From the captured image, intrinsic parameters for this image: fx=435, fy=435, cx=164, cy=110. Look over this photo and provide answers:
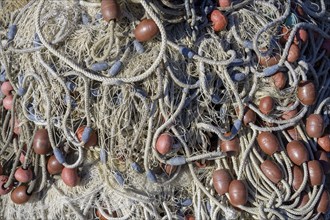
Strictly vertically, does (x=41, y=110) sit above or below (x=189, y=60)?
below

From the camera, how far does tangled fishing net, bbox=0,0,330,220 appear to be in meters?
1.79

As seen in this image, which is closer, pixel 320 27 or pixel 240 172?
pixel 240 172

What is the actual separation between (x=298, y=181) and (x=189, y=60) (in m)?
0.69

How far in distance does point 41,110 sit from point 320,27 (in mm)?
1363

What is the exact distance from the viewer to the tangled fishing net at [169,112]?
1.79 m

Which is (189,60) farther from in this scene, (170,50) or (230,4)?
(230,4)

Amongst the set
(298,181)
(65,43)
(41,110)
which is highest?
(65,43)

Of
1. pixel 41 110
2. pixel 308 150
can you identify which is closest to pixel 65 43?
pixel 41 110

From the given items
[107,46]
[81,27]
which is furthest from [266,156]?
[81,27]

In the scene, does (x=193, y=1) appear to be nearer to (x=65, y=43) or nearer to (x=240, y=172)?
(x=65, y=43)

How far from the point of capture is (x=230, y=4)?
1.92 m

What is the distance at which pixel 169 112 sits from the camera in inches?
70.7

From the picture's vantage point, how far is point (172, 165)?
6.01 feet

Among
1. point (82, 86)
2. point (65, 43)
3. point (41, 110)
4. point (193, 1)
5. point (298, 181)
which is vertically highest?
point (193, 1)
